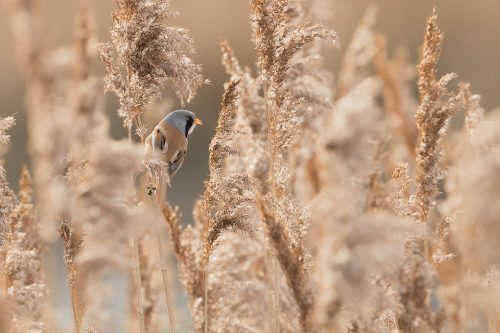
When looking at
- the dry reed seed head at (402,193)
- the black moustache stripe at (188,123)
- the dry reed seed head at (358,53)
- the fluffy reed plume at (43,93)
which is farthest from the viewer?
the black moustache stripe at (188,123)

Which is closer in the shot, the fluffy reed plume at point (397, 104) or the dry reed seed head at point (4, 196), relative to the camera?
the dry reed seed head at point (4, 196)

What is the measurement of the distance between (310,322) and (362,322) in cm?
23

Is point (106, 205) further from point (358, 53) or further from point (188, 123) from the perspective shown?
point (188, 123)

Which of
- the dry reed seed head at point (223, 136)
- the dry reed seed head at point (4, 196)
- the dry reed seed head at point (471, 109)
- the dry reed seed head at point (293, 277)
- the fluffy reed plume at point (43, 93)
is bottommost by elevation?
the dry reed seed head at point (293, 277)

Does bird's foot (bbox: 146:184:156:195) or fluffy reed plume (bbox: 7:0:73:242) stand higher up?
bird's foot (bbox: 146:184:156:195)

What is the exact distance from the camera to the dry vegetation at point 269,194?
1.54 metres

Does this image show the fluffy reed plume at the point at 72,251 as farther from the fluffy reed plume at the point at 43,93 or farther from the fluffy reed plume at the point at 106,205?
the fluffy reed plume at the point at 43,93

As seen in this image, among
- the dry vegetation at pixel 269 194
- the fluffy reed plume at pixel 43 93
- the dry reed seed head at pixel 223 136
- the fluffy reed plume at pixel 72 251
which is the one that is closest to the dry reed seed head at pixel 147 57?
the dry vegetation at pixel 269 194

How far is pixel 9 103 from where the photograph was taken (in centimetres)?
1750

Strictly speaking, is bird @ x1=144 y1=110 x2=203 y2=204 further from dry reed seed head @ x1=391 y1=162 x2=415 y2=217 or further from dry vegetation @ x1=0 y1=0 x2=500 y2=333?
dry reed seed head @ x1=391 y1=162 x2=415 y2=217

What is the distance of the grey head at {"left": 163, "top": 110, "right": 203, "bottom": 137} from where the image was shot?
3.46 m

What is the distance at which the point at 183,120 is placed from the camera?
355cm

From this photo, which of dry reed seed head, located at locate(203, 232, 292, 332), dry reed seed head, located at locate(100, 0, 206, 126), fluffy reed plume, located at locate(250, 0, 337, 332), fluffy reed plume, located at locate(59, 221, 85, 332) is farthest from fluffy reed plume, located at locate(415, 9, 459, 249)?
fluffy reed plume, located at locate(59, 221, 85, 332)

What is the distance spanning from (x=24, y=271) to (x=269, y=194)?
0.98 m
